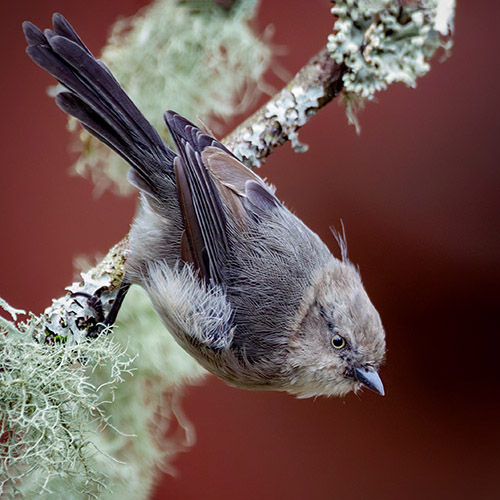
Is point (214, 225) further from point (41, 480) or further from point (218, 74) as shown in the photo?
point (41, 480)

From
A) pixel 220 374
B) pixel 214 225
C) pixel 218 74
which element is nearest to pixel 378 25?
pixel 218 74

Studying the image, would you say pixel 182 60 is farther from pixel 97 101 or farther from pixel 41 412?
pixel 41 412

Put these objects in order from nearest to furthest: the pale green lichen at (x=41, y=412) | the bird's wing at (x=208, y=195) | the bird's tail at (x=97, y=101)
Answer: the pale green lichen at (x=41, y=412)
the bird's tail at (x=97, y=101)
the bird's wing at (x=208, y=195)

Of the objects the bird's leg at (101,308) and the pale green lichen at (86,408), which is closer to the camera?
the pale green lichen at (86,408)

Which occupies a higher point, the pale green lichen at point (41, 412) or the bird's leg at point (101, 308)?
the bird's leg at point (101, 308)

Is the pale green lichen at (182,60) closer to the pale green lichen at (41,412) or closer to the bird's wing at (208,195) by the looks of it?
the bird's wing at (208,195)

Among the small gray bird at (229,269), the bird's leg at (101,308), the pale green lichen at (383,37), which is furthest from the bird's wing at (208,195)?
the pale green lichen at (383,37)

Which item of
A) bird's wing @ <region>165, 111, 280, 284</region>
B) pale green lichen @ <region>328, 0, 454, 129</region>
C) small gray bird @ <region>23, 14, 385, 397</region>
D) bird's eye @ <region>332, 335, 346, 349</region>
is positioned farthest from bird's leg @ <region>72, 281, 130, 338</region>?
pale green lichen @ <region>328, 0, 454, 129</region>
